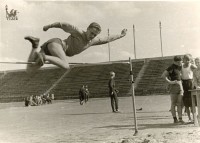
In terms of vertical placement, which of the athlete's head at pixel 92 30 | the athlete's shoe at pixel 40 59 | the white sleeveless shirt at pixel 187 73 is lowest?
the white sleeveless shirt at pixel 187 73

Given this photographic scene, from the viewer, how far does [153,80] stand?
30.8m

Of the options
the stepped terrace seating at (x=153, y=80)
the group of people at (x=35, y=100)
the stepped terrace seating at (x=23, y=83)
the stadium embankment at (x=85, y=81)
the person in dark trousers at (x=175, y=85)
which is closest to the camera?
the person in dark trousers at (x=175, y=85)

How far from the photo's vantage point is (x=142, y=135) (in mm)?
6102

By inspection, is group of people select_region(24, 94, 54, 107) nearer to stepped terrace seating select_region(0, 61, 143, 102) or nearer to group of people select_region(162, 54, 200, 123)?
stepped terrace seating select_region(0, 61, 143, 102)

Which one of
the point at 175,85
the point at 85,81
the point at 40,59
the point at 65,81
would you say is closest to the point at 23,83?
the point at 65,81

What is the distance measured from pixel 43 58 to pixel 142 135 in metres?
2.14

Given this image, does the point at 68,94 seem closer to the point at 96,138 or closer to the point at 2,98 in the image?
the point at 2,98

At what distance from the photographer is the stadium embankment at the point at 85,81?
99.1ft

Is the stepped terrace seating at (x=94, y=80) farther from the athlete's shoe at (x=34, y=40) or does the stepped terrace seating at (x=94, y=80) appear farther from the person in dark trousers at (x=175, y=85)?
the athlete's shoe at (x=34, y=40)

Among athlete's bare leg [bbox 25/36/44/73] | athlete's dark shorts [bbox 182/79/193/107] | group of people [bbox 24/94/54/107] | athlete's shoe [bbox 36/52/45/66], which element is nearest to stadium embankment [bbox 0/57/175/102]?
group of people [bbox 24/94/54/107]

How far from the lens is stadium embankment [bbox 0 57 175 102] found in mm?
30219

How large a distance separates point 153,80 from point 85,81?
6.77m

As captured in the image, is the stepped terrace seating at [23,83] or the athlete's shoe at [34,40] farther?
the stepped terrace seating at [23,83]

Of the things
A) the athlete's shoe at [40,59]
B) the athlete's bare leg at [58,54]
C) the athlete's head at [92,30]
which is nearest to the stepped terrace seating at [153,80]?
the athlete's head at [92,30]
